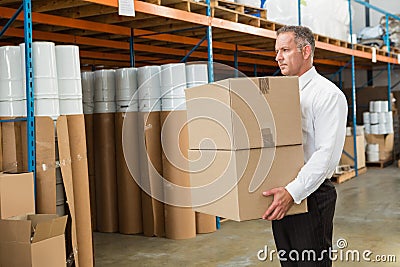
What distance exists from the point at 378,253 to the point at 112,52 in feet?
20.0

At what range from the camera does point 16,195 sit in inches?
137

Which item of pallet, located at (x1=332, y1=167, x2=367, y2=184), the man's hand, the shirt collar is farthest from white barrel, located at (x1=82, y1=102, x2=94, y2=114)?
pallet, located at (x1=332, y1=167, x2=367, y2=184)

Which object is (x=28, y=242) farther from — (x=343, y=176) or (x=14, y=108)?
(x=343, y=176)

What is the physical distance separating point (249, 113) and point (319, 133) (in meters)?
0.38

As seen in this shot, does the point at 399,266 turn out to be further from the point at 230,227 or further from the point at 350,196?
the point at 350,196

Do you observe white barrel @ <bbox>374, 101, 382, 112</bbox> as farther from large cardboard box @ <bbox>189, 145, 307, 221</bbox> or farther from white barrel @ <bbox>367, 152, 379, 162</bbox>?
large cardboard box @ <bbox>189, 145, 307, 221</bbox>

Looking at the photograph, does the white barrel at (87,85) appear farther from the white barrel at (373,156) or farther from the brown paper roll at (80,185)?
the white barrel at (373,156)

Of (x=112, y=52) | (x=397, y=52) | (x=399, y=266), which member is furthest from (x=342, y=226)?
(x=397, y=52)

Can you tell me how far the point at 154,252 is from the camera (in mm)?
5219

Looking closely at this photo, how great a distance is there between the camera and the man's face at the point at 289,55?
2.55m

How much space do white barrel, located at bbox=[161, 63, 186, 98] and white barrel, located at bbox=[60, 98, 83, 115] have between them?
156 centimetres

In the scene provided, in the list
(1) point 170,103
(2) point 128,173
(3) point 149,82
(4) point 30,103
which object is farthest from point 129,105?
(4) point 30,103

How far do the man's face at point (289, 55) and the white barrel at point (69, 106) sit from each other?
2.13m

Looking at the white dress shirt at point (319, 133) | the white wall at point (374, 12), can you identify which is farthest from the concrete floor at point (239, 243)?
the white wall at point (374, 12)
